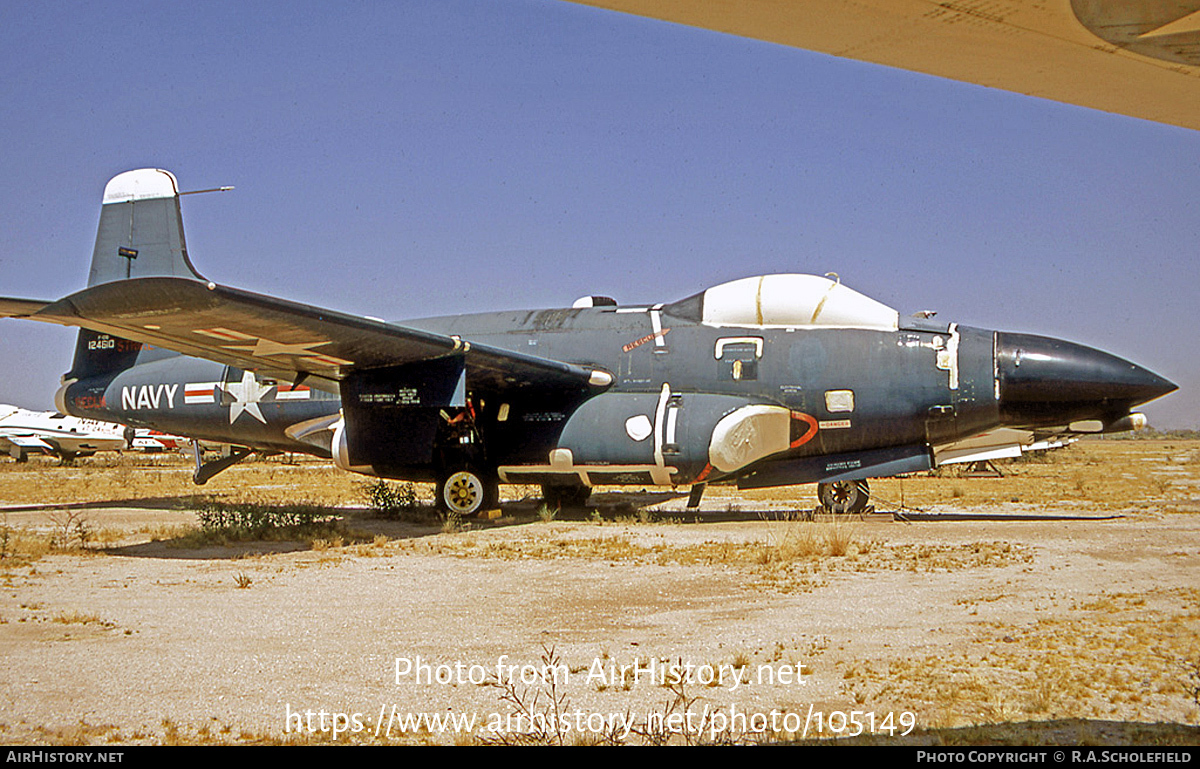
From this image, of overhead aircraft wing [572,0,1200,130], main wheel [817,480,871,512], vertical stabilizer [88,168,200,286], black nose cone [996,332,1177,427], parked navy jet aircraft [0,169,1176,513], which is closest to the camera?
overhead aircraft wing [572,0,1200,130]

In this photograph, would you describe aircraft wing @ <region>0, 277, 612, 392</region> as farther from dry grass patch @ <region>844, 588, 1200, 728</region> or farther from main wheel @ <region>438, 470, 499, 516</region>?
dry grass patch @ <region>844, 588, 1200, 728</region>

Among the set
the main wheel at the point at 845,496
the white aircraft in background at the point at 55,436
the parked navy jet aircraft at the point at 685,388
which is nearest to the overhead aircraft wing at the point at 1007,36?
the parked navy jet aircraft at the point at 685,388

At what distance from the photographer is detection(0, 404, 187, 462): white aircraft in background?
40.6m

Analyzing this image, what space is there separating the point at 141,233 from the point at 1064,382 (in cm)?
1524

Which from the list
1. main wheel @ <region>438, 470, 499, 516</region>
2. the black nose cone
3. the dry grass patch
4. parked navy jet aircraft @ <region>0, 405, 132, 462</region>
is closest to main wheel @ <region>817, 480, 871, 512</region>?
the black nose cone

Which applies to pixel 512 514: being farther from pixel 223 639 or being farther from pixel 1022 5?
pixel 1022 5

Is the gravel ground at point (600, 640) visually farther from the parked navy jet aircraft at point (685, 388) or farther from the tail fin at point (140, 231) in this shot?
the tail fin at point (140, 231)

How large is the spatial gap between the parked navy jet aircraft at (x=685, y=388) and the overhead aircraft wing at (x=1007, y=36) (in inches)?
353

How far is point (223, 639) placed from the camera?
6512 mm

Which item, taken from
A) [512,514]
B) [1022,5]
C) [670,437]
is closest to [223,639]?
[1022,5]

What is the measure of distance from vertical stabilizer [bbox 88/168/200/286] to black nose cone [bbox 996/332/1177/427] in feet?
44.8

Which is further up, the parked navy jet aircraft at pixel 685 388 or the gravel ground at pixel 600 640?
the parked navy jet aircraft at pixel 685 388

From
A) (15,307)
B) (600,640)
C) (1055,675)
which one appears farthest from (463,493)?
(1055,675)

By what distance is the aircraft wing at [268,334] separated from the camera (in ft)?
31.7
